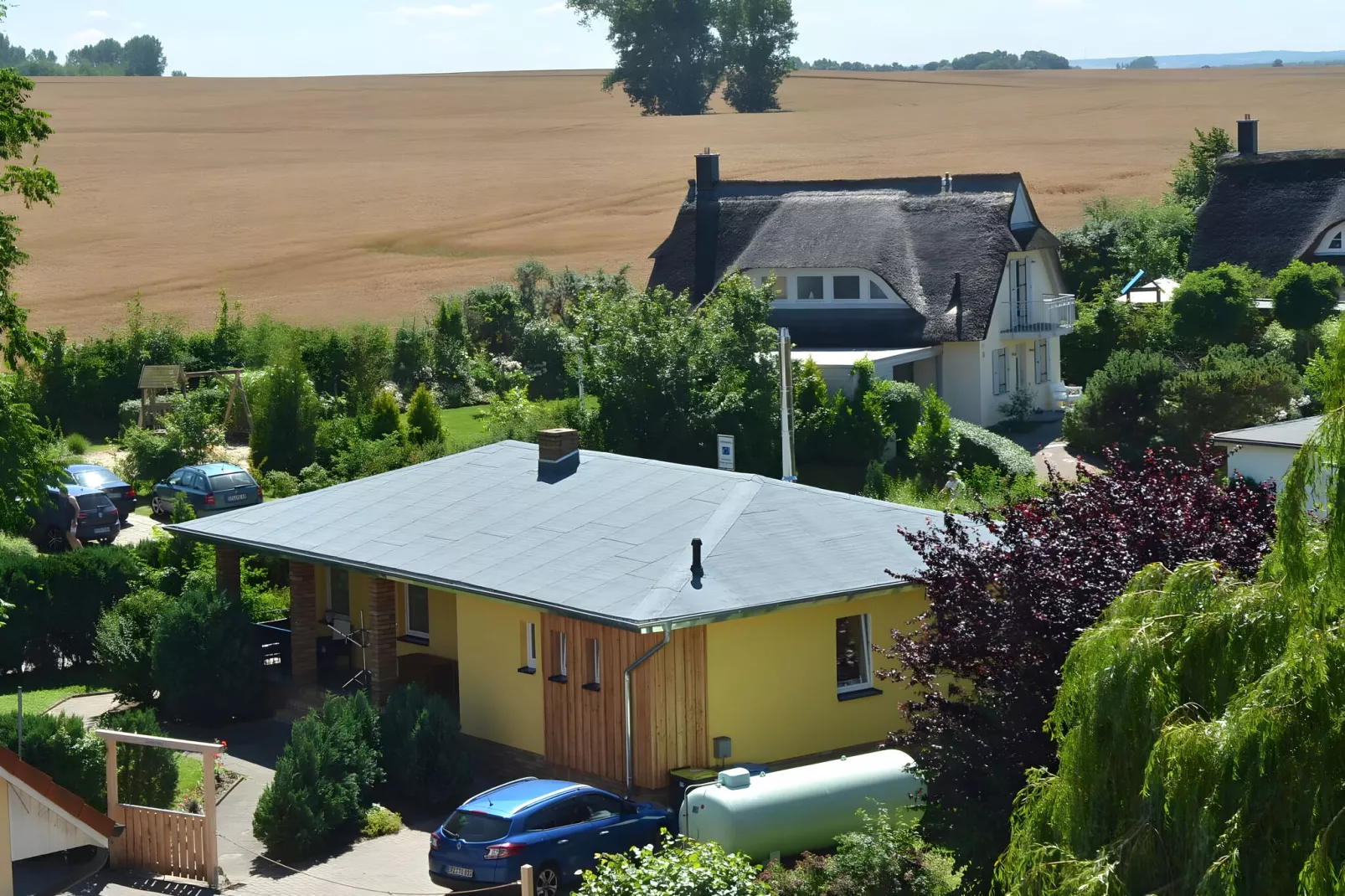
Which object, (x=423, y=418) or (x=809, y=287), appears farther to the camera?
(x=809, y=287)

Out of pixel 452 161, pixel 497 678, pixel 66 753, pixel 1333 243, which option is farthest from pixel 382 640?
pixel 452 161

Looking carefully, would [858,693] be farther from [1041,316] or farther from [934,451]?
[1041,316]

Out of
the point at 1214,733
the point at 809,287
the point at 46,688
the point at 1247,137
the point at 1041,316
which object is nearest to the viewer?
the point at 1214,733

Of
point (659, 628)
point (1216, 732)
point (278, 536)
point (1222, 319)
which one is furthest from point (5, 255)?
point (1222, 319)

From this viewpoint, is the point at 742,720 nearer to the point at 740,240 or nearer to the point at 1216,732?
the point at 1216,732

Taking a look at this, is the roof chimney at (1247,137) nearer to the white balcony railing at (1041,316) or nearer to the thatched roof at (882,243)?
the thatched roof at (882,243)

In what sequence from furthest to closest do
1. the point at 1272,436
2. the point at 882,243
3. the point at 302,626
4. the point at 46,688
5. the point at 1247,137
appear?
1. the point at 1247,137
2. the point at 882,243
3. the point at 1272,436
4. the point at 46,688
5. the point at 302,626
